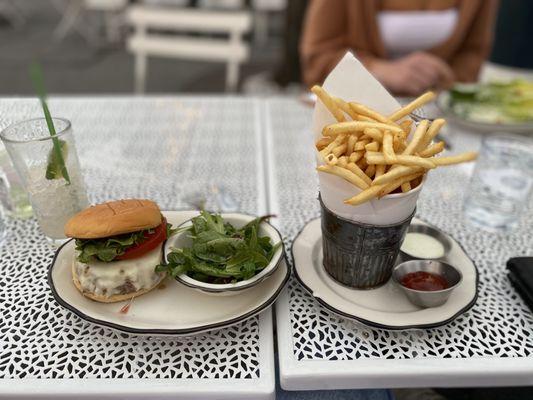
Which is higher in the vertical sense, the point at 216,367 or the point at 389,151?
the point at 389,151

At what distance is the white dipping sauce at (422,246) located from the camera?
100cm

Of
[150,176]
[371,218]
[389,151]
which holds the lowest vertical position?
[150,176]

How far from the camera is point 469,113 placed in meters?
1.75

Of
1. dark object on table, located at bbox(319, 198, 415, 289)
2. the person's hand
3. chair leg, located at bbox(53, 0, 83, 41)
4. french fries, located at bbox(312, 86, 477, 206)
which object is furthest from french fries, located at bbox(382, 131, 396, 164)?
chair leg, located at bbox(53, 0, 83, 41)

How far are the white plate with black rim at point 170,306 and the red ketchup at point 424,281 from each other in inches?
9.9

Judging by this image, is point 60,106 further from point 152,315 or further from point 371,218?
point 371,218

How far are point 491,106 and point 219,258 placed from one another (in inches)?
58.4

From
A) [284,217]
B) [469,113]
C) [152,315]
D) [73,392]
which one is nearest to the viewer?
[73,392]

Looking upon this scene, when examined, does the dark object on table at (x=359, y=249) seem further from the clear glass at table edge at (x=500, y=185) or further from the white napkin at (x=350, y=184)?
the clear glass at table edge at (x=500, y=185)

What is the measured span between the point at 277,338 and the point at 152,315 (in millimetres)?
244

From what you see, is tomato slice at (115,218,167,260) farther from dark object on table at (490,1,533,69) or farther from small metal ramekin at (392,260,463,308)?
dark object on table at (490,1,533,69)

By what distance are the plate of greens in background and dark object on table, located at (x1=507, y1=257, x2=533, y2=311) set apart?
0.85 meters

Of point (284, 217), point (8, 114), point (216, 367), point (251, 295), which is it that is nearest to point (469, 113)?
point (284, 217)

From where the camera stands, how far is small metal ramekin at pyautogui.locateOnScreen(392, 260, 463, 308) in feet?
A: 2.76
